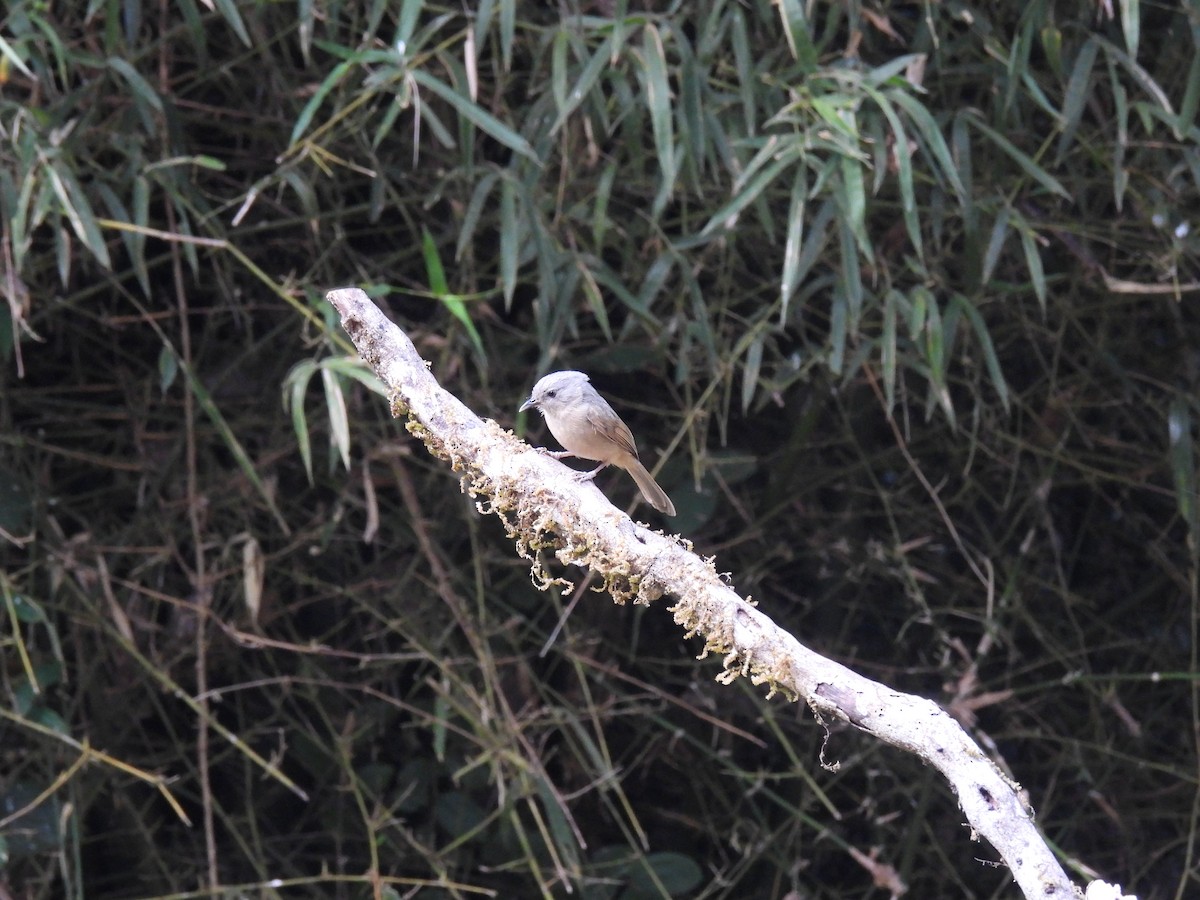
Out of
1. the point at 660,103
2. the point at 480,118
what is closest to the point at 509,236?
the point at 480,118

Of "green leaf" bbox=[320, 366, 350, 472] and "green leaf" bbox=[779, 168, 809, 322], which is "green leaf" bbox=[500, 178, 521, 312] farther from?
"green leaf" bbox=[779, 168, 809, 322]

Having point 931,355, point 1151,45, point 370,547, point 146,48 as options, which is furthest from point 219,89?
point 1151,45

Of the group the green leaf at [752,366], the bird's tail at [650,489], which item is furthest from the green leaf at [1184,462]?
the bird's tail at [650,489]

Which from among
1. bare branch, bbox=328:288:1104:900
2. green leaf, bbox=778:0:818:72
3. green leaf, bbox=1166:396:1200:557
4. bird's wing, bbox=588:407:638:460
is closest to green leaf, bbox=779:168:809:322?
green leaf, bbox=778:0:818:72

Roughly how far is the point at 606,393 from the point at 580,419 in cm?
98

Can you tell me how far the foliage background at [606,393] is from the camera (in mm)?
2918

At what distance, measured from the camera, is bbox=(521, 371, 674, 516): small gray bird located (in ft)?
8.76

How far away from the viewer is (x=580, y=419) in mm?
2666

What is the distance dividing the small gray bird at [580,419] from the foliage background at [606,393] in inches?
11.0

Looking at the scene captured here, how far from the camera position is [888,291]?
A: 3.03 m

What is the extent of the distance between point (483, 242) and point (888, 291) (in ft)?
3.43

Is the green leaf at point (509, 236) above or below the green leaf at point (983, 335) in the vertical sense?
above

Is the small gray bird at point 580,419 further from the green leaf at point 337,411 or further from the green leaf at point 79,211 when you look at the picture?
the green leaf at point 79,211

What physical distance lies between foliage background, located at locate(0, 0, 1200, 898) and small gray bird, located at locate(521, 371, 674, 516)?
279 mm
